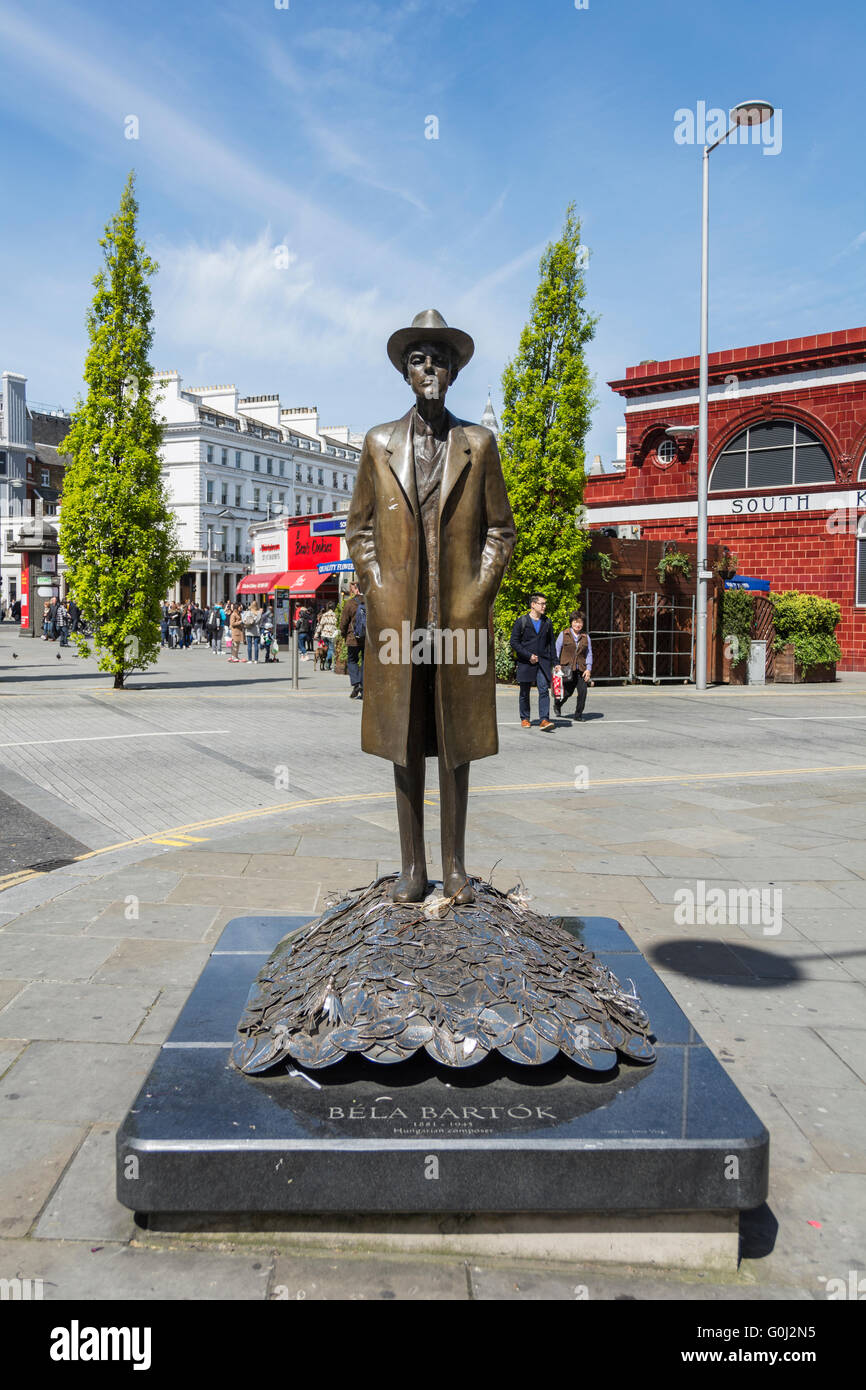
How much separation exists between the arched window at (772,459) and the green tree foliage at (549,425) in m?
10.3

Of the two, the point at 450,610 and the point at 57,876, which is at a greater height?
the point at 450,610

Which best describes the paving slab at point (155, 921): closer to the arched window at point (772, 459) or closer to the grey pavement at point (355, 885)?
the grey pavement at point (355, 885)

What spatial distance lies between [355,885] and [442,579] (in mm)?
2996

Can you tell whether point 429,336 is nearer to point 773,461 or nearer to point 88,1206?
point 88,1206

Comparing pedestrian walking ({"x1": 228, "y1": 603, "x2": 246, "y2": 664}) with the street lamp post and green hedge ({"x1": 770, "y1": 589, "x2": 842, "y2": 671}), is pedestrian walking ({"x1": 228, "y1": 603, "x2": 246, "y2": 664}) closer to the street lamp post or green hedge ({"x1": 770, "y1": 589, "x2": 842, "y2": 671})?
the street lamp post

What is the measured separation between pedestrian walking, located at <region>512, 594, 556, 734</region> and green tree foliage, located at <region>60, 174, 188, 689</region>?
8940mm

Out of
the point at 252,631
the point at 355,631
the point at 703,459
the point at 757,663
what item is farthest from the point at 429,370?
the point at 252,631

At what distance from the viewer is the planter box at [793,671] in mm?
25172

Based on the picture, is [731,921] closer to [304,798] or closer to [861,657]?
[304,798]

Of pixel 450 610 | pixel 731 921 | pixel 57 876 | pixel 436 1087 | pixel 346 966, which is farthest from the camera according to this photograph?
pixel 57 876

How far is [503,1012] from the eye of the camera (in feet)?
10.3

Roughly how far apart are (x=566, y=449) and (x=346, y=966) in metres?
19.4
